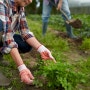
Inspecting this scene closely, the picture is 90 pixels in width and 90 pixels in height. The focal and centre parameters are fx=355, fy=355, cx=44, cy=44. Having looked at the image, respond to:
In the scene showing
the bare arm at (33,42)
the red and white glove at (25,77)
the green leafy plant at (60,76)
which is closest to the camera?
the green leafy plant at (60,76)

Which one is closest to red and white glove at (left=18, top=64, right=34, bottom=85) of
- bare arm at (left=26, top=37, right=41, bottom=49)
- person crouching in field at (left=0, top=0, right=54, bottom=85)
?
person crouching in field at (left=0, top=0, right=54, bottom=85)

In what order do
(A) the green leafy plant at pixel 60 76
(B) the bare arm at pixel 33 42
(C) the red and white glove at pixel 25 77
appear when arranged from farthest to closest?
(B) the bare arm at pixel 33 42
(C) the red and white glove at pixel 25 77
(A) the green leafy plant at pixel 60 76

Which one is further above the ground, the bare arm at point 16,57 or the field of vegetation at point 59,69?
the bare arm at point 16,57

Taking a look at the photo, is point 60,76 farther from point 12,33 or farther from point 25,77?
point 12,33

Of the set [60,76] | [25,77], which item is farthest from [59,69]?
[25,77]

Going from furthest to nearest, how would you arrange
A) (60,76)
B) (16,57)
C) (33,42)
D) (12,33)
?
(33,42) < (12,33) < (16,57) < (60,76)

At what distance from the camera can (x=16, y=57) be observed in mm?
3576

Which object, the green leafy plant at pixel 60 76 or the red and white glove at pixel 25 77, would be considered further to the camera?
the red and white glove at pixel 25 77

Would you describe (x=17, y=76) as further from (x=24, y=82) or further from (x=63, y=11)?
(x=63, y=11)

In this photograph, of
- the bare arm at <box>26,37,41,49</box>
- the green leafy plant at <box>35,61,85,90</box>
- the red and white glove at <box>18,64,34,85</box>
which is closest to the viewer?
the green leafy plant at <box>35,61,85,90</box>

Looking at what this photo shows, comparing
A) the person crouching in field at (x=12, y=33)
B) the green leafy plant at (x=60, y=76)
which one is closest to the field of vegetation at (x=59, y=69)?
the green leafy plant at (x=60, y=76)

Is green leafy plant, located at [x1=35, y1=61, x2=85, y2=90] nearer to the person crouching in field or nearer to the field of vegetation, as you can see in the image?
the field of vegetation

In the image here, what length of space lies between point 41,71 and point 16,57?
11.5 inches

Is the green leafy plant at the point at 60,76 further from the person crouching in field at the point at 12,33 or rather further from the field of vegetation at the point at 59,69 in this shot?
the person crouching in field at the point at 12,33
